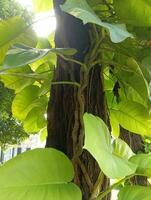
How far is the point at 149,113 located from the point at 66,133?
0.16 metres

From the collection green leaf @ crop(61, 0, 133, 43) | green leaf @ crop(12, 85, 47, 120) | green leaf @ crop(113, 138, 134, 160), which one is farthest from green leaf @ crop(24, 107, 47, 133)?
green leaf @ crop(61, 0, 133, 43)

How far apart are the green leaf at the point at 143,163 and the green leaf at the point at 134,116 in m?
0.14

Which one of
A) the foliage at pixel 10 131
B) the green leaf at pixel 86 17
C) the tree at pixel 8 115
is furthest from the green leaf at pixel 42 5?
the foliage at pixel 10 131

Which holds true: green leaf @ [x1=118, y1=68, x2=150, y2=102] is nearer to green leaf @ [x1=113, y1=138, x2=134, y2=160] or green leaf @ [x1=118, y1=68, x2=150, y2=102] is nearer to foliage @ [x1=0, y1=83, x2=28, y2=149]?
green leaf @ [x1=113, y1=138, x2=134, y2=160]

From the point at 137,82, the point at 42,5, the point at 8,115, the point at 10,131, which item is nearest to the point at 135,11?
the point at 137,82

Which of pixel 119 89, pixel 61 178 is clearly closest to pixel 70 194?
pixel 61 178

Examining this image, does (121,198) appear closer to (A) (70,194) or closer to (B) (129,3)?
(A) (70,194)

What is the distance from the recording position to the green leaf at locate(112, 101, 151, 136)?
570 mm

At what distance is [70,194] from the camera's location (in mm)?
403

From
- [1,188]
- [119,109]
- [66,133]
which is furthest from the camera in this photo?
[119,109]

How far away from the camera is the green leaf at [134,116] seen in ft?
1.87

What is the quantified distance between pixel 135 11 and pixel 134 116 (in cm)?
21

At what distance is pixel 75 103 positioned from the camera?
19.6 inches

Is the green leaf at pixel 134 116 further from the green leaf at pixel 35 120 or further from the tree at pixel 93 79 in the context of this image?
the green leaf at pixel 35 120
